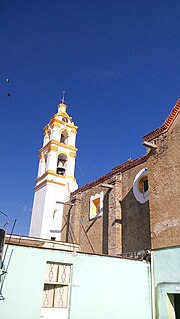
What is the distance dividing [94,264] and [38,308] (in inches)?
90.5

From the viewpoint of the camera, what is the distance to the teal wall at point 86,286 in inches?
319

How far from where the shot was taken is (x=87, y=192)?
70.2 feet

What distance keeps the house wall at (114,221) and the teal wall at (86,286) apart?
4.03m

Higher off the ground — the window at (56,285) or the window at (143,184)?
the window at (143,184)

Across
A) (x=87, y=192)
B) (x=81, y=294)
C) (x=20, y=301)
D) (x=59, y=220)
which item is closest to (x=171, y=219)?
(x=81, y=294)

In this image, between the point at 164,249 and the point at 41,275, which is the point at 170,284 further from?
the point at 41,275

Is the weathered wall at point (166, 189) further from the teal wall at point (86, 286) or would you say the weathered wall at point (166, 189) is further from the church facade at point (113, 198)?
the teal wall at point (86, 286)

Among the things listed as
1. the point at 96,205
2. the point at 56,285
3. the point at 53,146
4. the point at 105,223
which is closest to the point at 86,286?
the point at 56,285

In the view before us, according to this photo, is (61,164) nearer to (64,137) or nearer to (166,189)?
(64,137)

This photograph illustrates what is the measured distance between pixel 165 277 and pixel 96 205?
10616mm

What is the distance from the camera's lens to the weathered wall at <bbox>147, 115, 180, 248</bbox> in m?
10.8

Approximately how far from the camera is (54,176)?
24812 mm

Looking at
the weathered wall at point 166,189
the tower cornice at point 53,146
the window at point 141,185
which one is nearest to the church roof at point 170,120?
the weathered wall at point 166,189

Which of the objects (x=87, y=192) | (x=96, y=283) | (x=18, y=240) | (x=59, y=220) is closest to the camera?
(x=96, y=283)
